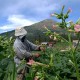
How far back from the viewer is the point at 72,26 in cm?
243

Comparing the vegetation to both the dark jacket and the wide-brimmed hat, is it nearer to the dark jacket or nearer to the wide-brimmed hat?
the dark jacket

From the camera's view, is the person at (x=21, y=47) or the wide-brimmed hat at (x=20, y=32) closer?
the person at (x=21, y=47)

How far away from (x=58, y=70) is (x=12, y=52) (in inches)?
91.0

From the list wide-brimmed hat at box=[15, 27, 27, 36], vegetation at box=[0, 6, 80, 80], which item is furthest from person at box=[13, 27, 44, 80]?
vegetation at box=[0, 6, 80, 80]

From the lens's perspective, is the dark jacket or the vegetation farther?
the dark jacket

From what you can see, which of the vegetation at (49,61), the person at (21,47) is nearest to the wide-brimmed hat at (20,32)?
the person at (21,47)

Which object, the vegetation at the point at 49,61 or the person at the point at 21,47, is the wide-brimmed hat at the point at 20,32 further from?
the vegetation at the point at 49,61

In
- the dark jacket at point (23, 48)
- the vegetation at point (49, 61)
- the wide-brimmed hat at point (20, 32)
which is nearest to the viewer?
the vegetation at point (49, 61)

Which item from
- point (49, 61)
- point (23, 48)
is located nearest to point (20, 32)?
point (23, 48)

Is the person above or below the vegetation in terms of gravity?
below

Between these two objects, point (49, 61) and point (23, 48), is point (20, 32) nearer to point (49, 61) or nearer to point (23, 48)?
point (23, 48)

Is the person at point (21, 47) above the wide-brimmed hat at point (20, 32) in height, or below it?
below

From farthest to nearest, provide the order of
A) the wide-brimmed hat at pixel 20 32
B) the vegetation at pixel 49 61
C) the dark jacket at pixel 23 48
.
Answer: the wide-brimmed hat at pixel 20 32
the dark jacket at pixel 23 48
the vegetation at pixel 49 61

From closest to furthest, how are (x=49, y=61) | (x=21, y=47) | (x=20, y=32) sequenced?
(x=49, y=61), (x=21, y=47), (x=20, y=32)
